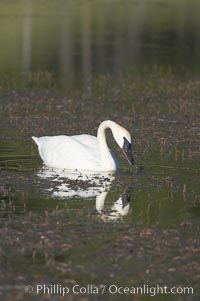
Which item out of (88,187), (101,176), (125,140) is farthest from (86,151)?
(88,187)

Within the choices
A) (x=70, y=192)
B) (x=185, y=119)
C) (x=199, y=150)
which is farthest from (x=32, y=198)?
(x=185, y=119)

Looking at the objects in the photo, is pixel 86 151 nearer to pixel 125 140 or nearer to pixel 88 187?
pixel 125 140

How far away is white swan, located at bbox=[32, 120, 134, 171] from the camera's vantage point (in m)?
14.4

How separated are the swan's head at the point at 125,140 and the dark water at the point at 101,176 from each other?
313mm

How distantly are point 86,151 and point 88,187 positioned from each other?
4.91 feet

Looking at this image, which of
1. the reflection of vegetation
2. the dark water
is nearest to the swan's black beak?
the dark water

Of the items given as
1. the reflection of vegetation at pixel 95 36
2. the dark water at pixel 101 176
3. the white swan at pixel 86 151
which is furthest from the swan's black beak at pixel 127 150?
the reflection of vegetation at pixel 95 36

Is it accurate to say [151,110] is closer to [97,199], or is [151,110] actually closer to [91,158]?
[91,158]

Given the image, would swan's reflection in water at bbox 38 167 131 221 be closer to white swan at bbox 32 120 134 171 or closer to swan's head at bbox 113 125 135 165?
white swan at bbox 32 120 134 171

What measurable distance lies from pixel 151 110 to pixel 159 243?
966cm

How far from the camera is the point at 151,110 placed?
20141mm

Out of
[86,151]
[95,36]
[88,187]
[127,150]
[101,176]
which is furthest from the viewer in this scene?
[95,36]

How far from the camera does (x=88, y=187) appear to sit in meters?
13.6

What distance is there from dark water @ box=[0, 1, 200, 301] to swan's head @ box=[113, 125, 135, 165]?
31 cm
